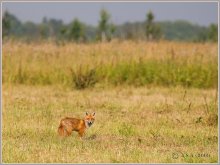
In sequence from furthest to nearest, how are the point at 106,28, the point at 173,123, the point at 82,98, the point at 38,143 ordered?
the point at 106,28, the point at 82,98, the point at 173,123, the point at 38,143

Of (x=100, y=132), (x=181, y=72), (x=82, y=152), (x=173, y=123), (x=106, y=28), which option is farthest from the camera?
(x=106, y=28)

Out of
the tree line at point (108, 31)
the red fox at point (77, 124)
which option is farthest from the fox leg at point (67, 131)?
the tree line at point (108, 31)

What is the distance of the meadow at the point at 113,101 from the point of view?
23.6 feet

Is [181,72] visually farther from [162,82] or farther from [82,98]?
[82,98]

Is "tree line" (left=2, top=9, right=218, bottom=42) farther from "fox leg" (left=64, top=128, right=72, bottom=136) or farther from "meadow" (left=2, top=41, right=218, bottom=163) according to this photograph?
"fox leg" (left=64, top=128, right=72, bottom=136)

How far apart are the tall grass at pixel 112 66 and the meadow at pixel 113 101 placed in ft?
0.09

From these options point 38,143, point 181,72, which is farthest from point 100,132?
point 181,72

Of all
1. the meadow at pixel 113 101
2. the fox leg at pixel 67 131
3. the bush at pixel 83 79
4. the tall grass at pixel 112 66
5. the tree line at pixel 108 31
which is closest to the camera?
the meadow at pixel 113 101

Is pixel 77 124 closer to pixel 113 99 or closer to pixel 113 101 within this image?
pixel 113 101

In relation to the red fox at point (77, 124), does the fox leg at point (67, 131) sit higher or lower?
lower

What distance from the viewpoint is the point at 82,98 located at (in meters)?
12.3

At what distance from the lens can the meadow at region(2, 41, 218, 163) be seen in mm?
7188

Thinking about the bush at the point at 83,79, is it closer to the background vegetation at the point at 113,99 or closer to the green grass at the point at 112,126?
the background vegetation at the point at 113,99

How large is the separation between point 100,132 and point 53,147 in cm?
133
